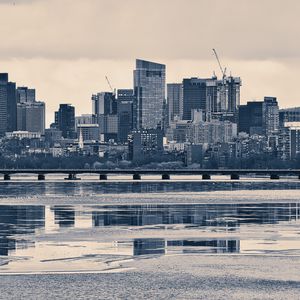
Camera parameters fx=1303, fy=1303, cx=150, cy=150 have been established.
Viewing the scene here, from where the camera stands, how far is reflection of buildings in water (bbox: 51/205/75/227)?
329 feet

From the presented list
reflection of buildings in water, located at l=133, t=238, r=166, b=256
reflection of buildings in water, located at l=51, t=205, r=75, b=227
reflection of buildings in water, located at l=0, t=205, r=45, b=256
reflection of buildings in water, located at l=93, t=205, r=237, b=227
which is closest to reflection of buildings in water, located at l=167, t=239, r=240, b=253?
reflection of buildings in water, located at l=133, t=238, r=166, b=256

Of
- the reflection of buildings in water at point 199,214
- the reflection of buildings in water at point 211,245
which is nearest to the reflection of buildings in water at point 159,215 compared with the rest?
the reflection of buildings in water at point 199,214

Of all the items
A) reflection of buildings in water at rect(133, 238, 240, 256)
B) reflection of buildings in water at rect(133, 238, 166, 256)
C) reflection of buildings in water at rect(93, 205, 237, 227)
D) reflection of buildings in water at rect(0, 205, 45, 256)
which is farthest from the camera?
reflection of buildings in water at rect(93, 205, 237, 227)

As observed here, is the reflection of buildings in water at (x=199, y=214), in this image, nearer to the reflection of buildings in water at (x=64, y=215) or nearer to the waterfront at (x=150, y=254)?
the waterfront at (x=150, y=254)

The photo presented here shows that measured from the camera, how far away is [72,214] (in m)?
114

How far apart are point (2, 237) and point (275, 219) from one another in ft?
94.5

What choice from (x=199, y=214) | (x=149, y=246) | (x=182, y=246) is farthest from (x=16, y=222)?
(x=182, y=246)

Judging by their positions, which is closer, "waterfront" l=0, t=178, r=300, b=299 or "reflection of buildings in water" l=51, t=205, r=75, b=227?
"waterfront" l=0, t=178, r=300, b=299

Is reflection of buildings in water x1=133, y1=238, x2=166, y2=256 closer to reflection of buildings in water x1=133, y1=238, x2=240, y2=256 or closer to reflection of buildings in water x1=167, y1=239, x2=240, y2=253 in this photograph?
reflection of buildings in water x1=133, y1=238, x2=240, y2=256

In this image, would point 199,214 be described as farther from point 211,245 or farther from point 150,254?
point 150,254

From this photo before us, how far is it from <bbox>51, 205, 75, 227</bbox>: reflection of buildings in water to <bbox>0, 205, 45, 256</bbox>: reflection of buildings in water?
1.21m

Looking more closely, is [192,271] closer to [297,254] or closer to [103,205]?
[297,254]

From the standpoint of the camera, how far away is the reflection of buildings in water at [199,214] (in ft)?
334

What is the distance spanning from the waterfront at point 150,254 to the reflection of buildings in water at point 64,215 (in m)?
0.08
